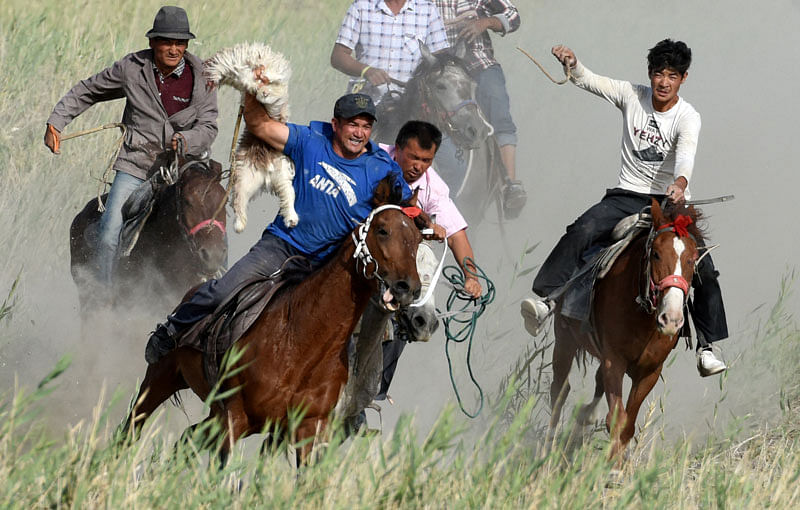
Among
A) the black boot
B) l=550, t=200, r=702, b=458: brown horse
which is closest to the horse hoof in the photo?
the black boot

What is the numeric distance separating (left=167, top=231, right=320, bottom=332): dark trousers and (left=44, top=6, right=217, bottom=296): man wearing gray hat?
2167mm

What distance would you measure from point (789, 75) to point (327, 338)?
16.9 meters

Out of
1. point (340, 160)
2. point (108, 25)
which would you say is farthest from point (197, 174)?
point (108, 25)

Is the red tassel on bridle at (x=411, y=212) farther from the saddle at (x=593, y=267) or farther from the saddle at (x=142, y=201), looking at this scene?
the saddle at (x=142, y=201)

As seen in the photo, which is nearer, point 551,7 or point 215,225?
point 215,225

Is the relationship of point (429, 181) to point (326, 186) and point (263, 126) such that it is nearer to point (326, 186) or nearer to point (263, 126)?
point (326, 186)

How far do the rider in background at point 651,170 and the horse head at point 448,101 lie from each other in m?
3.17

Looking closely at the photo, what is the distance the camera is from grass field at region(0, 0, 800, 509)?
14.5 ft

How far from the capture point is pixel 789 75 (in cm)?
2134

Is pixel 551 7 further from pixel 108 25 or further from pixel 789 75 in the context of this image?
pixel 108 25

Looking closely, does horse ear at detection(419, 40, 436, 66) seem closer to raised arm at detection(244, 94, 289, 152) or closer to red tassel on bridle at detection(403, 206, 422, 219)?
raised arm at detection(244, 94, 289, 152)

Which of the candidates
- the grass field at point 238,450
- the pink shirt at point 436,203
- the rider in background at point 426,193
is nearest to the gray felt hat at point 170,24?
the grass field at point 238,450

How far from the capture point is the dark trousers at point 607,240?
8.09 metres

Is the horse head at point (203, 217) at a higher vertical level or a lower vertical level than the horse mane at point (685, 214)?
lower
